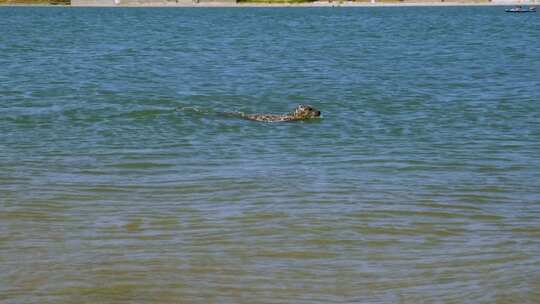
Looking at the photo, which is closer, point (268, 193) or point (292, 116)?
point (268, 193)

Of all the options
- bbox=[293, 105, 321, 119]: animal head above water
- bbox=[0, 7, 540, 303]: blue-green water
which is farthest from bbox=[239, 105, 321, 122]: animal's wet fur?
bbox=[0, 7, 540, 303]: blue-green water

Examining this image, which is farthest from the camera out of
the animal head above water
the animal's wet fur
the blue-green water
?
the animal head above water

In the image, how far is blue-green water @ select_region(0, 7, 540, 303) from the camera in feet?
24.0

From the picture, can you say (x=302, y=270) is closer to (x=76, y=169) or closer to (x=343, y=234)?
(x=343, y=234)

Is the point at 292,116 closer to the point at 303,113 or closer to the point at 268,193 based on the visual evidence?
the point at 303,113

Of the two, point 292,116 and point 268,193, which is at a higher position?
point 268,193

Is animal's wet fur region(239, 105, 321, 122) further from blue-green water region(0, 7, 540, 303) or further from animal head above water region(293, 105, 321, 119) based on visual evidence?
blue-green water region(0, 7, 540, 303)

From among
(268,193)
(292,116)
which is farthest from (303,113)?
(268,193)

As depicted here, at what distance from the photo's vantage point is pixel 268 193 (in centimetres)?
1038

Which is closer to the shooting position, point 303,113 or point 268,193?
point 268,193

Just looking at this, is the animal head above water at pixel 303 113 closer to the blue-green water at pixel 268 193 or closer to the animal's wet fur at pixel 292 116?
the animal's wet fur at pixel 292 116

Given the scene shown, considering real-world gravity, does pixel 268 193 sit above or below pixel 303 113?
above

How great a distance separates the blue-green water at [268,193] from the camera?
7320mm

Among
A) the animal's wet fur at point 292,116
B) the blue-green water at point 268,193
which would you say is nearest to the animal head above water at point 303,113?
the animal's wet fur at point 292,116
